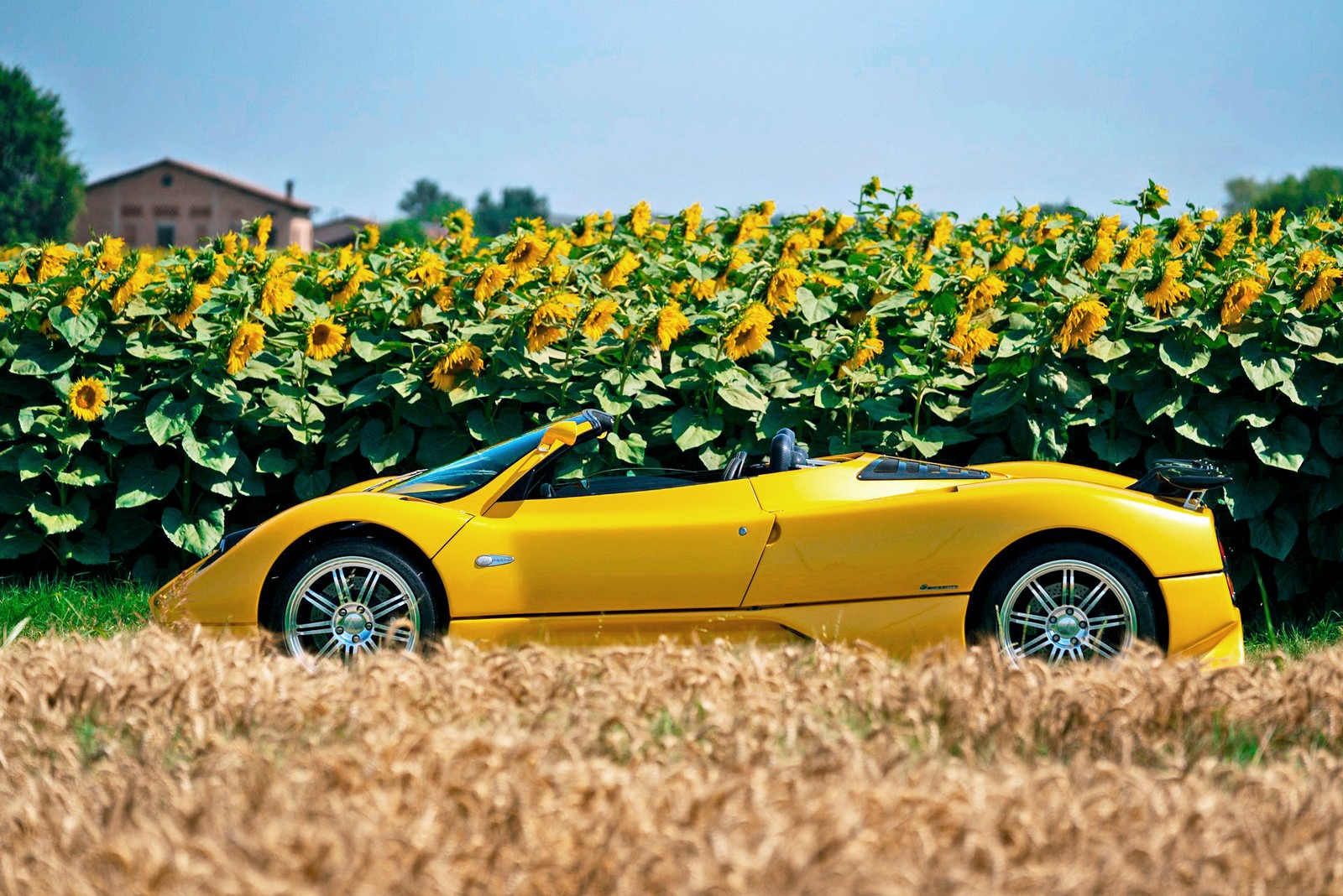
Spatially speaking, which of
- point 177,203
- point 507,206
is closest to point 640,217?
point 177,203

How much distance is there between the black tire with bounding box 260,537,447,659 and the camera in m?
4.73

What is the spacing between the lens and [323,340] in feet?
22.5

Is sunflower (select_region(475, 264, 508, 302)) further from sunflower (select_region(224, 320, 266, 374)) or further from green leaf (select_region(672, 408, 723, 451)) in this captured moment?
green leaf (select_region(672, 408, 723, 451))

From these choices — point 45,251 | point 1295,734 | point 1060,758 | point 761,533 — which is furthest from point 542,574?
point 45,251

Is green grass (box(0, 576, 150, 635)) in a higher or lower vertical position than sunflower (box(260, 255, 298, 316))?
lower

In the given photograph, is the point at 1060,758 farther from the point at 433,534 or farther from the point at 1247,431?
the point at 1247,431

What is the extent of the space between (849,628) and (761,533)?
46 cm

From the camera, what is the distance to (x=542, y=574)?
4.73m

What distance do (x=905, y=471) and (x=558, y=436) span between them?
1.35m

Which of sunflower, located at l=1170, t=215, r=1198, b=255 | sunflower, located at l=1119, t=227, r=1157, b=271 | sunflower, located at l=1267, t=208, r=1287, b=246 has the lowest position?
sunflower, located at l=1119, t=227, r=1157, b=271

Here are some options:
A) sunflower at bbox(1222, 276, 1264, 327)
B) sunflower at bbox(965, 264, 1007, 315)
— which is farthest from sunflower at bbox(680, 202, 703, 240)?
sunflower at bbox(1222, 276, 1264, 327)

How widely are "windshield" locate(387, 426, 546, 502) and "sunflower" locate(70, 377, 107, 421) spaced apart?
7.83 ft

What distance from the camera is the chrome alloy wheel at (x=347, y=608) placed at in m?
4.74

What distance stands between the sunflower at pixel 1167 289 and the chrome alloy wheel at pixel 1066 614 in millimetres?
2531
